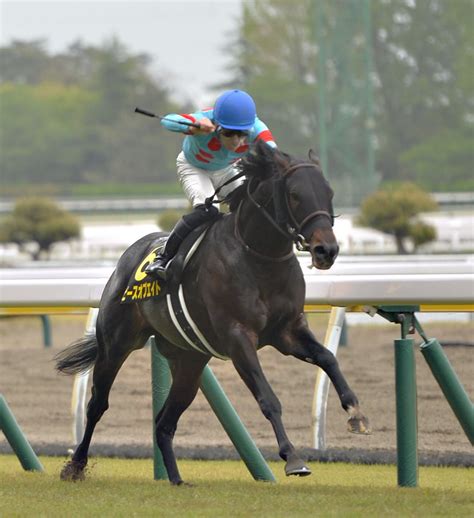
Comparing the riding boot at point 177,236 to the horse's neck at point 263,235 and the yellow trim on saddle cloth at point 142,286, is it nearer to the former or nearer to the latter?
the yellow trim on saddle cloth at point 142,286

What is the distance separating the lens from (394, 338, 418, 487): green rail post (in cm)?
545

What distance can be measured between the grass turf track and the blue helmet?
1.43 metres

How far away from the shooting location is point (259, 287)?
5641 mm

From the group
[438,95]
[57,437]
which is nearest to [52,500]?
[57,437]

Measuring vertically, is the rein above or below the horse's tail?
above

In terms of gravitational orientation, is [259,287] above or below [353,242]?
above

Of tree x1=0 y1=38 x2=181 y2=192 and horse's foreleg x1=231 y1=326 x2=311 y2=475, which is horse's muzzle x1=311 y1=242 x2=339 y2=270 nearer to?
horse's foreleg x1=231 y1=326 x2=311 y2=475

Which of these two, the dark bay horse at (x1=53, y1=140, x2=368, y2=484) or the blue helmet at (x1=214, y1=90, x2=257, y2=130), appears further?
the blue helmet at (x1=214, y1=90, x2=257, y2=130)

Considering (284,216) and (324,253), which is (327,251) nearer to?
(324,253)

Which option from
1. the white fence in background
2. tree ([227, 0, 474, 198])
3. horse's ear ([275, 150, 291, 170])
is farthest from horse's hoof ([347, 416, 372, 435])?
tree ([227, 0, 474, 198])

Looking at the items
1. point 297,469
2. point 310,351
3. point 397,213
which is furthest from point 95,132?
point 297,469

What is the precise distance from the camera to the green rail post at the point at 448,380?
5477 millimetres

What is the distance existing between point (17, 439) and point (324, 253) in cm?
201

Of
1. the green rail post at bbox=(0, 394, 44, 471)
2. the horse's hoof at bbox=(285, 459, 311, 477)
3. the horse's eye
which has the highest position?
the horse's eye
